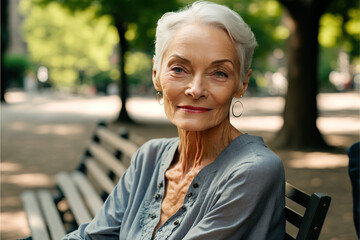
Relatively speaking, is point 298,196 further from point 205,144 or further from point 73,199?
point 73,199

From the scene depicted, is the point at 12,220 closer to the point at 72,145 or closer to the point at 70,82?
the point at 72,145

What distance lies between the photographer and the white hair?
1.92 meters

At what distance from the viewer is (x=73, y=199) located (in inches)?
174

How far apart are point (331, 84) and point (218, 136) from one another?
41.8m

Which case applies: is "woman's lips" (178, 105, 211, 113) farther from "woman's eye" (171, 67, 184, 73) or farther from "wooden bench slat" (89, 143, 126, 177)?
"wooden bench slat" (89, 143, 126, 177)

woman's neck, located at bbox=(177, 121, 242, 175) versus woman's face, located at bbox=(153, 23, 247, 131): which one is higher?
woman's face, located at bbox=(153, 23, 247, 131)

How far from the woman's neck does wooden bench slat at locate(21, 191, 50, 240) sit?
1.73 metres

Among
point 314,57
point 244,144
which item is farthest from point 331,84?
point 244,144

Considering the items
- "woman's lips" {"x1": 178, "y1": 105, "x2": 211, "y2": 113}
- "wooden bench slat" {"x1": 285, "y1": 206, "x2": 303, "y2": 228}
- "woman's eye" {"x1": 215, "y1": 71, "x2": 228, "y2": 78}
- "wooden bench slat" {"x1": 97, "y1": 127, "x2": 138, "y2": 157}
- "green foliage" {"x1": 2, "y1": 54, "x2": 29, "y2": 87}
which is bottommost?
"green foliage" {"x1": 2, "y1": 54, "x2": 29, "y2": 87}

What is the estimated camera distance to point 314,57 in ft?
34.6

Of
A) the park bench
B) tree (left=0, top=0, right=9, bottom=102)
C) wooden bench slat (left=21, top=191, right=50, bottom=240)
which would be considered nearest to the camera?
wooden bench slat (left=21, top=191, right=50, bottom=240)

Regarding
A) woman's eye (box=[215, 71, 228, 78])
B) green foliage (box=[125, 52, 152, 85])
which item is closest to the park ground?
woman's eye (box=[215, 71, 228, 78])

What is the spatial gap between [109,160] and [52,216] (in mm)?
710

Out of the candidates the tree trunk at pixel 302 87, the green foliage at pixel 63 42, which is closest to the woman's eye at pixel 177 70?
the tree trunk at pixel 302 87
